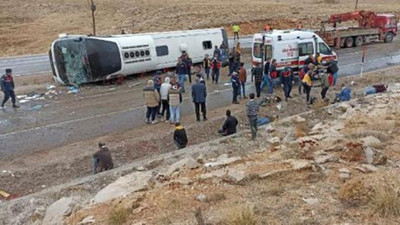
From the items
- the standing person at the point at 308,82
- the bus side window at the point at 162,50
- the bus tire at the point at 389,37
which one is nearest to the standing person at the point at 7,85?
the bus side window at the point at 162,50

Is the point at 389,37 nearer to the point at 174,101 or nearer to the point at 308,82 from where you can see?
the point at 308,82

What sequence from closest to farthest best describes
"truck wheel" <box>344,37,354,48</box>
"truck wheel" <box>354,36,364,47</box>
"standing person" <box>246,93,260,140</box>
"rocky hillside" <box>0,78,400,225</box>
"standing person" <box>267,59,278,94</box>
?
1. "rocky hillside" <box>0,78,400,225</box>
2. "standing person" <box>246,93,260,140</box>
3. "standing person" <box>267,59,278,94</box>
4. "truck wheel" <box>344,37,354,48</box>
5. "truck wheel" <box>354,36,364,47</box>

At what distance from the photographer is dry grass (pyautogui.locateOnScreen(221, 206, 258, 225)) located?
683cm

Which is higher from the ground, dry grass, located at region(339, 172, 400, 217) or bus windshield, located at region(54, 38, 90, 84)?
bus windshield, located at region(54, 38, 90, 84)

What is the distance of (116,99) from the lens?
62.6 feet

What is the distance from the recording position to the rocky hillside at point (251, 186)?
7.34 metres

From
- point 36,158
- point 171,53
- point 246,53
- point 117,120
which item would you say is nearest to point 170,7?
point 246,53

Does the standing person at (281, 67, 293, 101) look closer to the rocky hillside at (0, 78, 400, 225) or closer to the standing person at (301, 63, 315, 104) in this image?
the standing person at (301, 63, 315, 104)

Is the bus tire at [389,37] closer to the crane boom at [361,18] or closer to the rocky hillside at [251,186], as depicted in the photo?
the crane boom at [361,18]

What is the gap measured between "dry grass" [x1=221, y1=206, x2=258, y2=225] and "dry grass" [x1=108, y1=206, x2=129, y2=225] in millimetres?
1749

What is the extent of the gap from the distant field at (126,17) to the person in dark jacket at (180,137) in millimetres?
26811

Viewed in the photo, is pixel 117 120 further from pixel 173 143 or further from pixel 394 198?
pixel 394 198

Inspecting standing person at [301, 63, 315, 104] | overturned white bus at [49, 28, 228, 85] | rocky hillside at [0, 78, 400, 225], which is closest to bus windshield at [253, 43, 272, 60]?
standing person at [301, 63, 315, 104]

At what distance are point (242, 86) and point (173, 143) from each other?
596 cm
